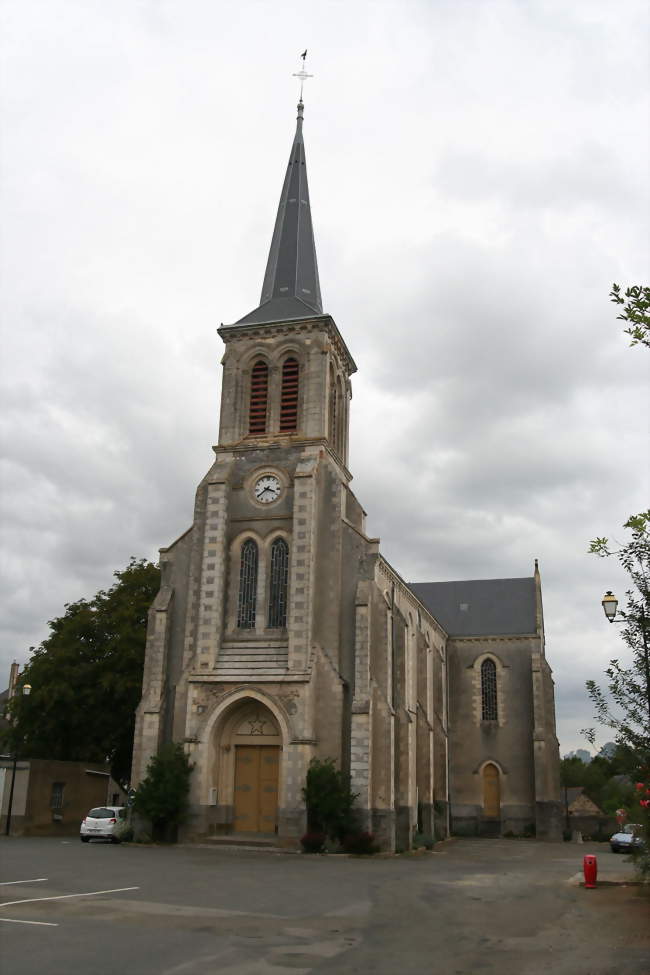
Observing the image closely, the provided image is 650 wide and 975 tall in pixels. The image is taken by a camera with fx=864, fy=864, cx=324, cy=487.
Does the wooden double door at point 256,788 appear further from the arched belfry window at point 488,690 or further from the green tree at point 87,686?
the arched belfry window at point 488,690

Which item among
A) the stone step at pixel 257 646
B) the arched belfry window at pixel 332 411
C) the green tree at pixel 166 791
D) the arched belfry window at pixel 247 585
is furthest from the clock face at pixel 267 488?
the green tree at pixel 166 791

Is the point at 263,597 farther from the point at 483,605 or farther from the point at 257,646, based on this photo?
the point at 483,605

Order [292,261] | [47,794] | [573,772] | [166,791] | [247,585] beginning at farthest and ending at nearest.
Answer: [573,772], [292,261], [47,794], [247,585], [166,791]

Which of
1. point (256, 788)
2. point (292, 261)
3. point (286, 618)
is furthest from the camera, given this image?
point (292, 261)

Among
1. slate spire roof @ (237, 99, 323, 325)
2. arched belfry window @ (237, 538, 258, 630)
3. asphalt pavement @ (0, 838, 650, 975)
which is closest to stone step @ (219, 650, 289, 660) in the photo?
arched belfry window @ (237, 538, 258, 630)

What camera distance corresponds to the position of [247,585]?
30703 millimetres

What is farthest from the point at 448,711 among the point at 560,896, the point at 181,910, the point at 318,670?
the point at 181,910

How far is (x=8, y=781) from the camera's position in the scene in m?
29.6

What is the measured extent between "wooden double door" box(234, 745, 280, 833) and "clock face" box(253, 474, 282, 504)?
8.65m

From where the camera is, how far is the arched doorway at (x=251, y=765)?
28.6m

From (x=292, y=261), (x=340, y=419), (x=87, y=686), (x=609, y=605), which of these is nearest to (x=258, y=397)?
(x=340, y=419)

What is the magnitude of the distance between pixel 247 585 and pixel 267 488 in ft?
11.9

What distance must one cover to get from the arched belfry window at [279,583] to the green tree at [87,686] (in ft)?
24.4

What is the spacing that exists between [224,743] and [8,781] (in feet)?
25.0
